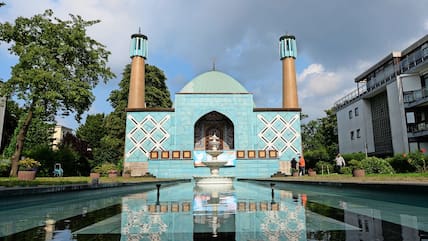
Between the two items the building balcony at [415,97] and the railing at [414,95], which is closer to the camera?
the building balcony at [415,97]

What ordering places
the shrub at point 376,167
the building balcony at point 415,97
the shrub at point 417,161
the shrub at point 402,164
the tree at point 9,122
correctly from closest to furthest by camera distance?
the shrub at point 376,167 → the shrub at point 417,161 → the shrub at point 402,164 → the building balcony at point 415,97 → the tree at point 9,122

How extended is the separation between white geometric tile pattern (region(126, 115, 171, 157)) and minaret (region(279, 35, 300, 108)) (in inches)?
452

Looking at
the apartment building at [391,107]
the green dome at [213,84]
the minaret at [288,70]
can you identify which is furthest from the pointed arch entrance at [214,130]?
the apartment building at [391,107]

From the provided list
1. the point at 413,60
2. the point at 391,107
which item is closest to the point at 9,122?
the point at 391,107

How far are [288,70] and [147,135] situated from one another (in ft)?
48.0

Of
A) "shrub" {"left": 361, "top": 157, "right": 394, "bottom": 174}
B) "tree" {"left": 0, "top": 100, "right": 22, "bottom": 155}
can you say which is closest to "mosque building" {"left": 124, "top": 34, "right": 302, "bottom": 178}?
"shrub" {"left": 361, "top": 157, "right": 394, "bottom": 174}

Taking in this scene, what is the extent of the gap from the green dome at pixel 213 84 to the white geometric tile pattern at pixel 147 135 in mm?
7278

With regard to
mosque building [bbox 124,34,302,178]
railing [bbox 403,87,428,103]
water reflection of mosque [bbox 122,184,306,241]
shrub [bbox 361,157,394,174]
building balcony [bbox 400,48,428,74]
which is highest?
building balcony [bbox 400,48,428,74]

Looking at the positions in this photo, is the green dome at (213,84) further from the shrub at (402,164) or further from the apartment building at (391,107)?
the shrub at (402,164)

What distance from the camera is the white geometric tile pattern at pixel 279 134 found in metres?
24.1

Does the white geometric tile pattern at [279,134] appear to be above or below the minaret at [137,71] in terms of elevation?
below

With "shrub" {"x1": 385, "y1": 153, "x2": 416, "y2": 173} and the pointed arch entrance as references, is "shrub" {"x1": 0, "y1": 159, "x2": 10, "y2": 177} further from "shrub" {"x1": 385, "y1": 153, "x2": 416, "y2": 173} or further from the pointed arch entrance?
"shrub" {"x1": 385, "y1": 153, "x2": 416, "y2": 173}

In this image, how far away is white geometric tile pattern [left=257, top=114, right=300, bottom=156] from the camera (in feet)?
78.9

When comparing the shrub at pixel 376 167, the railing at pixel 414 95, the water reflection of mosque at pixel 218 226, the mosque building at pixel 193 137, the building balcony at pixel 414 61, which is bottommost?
the water reflection of mosque at pixel 218 226
